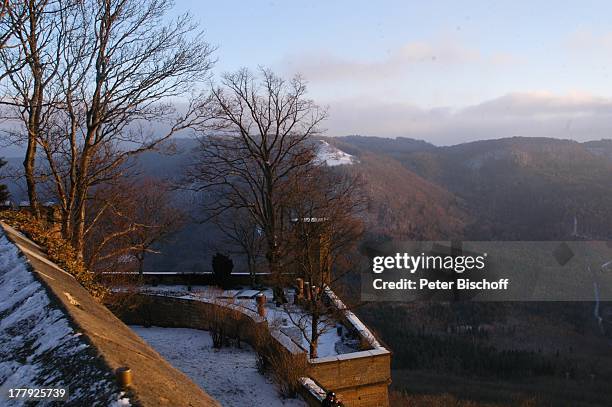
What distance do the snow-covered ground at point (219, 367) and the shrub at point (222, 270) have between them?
155 inches

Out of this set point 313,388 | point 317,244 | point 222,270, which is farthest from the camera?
point 222,270

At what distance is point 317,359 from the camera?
1033cm

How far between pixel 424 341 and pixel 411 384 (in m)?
16.3

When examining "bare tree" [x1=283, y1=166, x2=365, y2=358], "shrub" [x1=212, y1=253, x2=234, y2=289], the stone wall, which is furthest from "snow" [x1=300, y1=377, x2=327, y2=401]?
"shrub" [x1=212, y1=253, x2=234, y2=289]

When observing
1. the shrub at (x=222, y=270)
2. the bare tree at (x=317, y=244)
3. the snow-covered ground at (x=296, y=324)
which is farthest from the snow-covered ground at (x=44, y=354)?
the shrub at (x=222, y=270)

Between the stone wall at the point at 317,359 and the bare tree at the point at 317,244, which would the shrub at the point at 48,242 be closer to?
the stone wall at the point at 317,359

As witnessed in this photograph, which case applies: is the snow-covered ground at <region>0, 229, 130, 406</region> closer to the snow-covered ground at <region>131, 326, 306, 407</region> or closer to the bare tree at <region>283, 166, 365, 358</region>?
the snow-covered ground at <region>131, 326, 306, 407</region>

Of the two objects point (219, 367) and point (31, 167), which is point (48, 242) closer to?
point (31, 167)

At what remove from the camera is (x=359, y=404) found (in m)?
11.1

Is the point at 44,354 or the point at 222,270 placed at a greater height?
the point at 44,354

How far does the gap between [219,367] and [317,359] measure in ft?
6.83

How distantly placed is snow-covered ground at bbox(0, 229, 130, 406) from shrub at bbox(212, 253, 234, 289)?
1281 centimetres

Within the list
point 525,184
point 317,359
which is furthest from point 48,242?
point 525,184

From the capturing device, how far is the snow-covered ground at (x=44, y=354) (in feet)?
8.79
